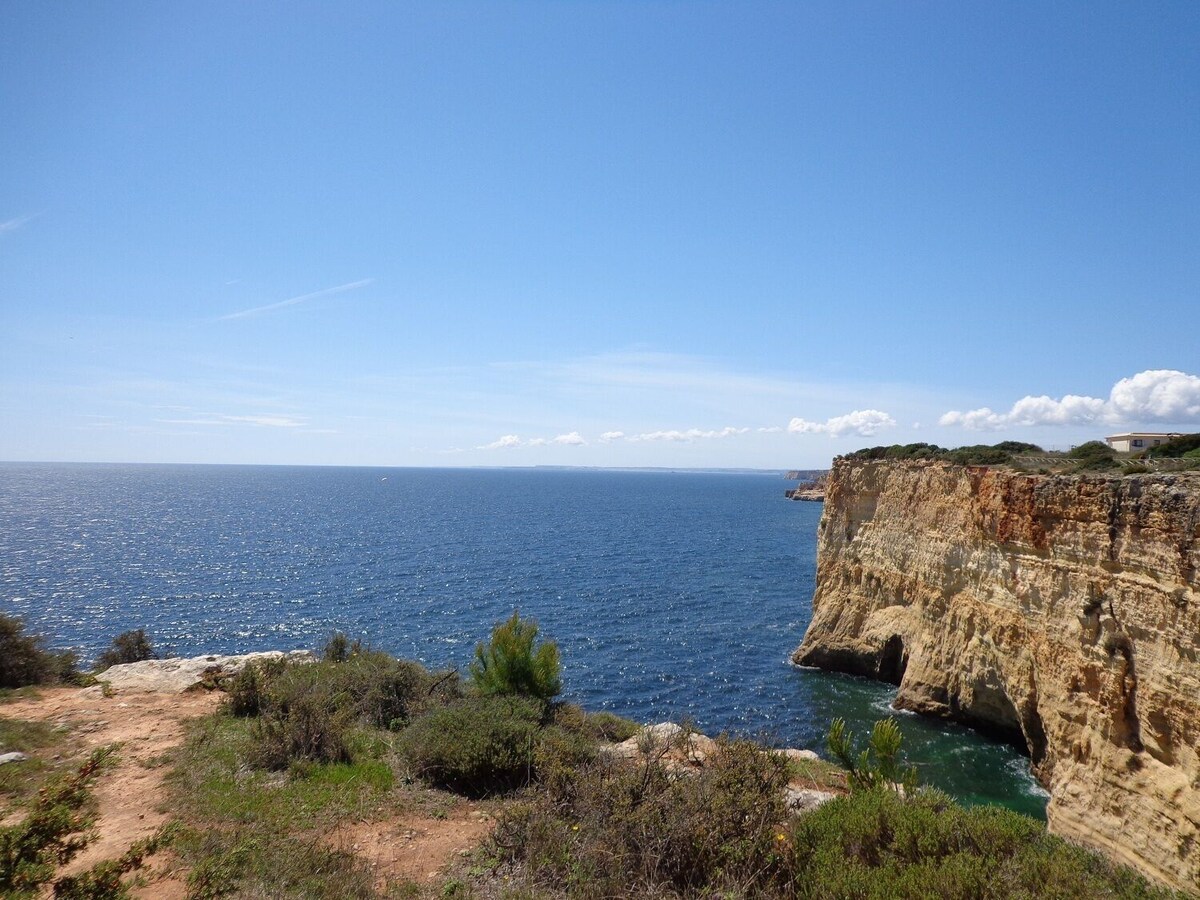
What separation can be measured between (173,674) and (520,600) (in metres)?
24.8

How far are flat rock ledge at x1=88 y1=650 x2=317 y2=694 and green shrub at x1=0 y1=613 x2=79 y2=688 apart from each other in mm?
1063

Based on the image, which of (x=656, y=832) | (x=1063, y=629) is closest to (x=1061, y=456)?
(x=1063, y=629)

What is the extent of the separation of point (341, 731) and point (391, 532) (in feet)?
213

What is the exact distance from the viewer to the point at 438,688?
661 inches

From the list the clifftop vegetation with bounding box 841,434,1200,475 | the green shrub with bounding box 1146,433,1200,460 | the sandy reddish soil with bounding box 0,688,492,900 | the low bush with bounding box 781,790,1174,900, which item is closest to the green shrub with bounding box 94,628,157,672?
the sandy reddish soil with bounding box 0,688,492,900

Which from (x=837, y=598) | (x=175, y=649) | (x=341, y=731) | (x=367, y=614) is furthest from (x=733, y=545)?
(x=341, y=731)

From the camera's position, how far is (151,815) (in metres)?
9.61

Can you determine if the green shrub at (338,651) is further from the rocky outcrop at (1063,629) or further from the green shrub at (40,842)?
the rocky outcrop at (1063,629)

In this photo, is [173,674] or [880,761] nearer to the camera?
[880,761]

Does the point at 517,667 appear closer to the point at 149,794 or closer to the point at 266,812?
the point at 266,812

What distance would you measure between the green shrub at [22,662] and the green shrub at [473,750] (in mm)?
12113

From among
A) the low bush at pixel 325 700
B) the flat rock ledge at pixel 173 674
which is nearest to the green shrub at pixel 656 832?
the low bush at pixel 325 700

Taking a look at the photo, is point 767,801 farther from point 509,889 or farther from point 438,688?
point 438,688

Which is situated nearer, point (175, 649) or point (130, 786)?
point (130, 786)
